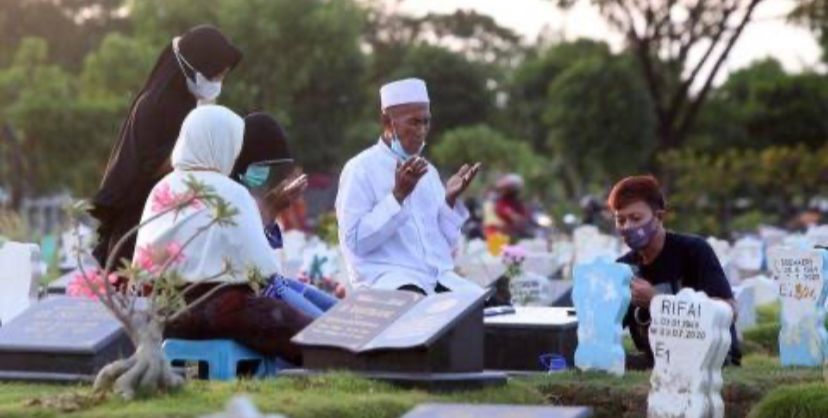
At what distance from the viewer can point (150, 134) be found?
11.2m

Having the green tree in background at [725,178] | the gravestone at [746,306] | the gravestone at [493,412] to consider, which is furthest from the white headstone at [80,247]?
the green tree in background at [725,178]

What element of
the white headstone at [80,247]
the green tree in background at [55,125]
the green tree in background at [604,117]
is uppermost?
the green tree in background at [604,117]

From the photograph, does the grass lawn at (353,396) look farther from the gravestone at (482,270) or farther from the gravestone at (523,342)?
the gravestone at (482,270)

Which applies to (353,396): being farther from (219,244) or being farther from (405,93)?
(405,93)

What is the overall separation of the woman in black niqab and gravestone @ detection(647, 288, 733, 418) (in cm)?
305

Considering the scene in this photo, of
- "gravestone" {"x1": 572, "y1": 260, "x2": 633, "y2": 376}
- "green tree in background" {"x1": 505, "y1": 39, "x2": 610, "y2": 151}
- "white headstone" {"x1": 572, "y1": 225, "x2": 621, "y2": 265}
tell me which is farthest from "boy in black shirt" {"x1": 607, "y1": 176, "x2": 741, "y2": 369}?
"green tree in background" {"x1": 505, "y1": 39, "x2": 610, "y2": 151}

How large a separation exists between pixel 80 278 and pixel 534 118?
2394 inches

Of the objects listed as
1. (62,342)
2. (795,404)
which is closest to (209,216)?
(62,342)

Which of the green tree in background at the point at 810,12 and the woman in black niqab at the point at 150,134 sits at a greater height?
the green tree in background at the point at 810,12

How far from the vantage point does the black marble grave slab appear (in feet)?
29.9

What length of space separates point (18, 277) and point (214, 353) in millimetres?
2598

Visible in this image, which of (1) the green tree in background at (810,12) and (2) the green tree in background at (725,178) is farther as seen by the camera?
(1) the green tree in background at (810,12)

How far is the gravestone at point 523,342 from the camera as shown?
11.5 meters

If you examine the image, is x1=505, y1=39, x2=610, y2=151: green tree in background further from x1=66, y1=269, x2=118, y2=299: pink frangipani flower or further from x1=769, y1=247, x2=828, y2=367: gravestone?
x1=66, y1=269, x2=118, y2=299: pink frangipani flower
